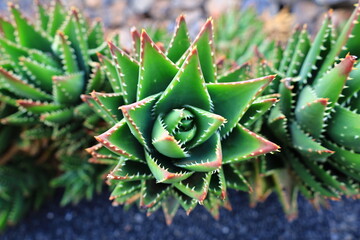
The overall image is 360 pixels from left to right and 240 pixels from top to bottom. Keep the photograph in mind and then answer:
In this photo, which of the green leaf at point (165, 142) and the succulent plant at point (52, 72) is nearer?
the green leaf at point (165, 142)

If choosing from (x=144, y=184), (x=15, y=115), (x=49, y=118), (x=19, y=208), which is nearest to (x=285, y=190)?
(x=144, y=184)

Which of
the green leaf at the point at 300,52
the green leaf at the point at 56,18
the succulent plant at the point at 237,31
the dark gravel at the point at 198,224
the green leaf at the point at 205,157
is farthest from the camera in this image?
the succulent plant at the point at 237,31

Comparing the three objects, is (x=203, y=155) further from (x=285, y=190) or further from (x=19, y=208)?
(x=19, y=208)

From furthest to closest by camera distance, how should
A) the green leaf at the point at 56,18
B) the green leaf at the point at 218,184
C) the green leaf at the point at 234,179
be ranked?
the green leaf at the point at 56,18 < the green leaf at the point at 234,179 < the green leaf at the point at 218,184

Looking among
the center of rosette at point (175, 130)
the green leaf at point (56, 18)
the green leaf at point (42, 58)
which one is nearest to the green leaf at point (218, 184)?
the center of rosette at point (175, 130)

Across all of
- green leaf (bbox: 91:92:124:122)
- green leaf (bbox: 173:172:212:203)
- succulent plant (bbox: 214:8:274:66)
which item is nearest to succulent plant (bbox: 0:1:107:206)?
green leaf (bbox: 91:92:124:122)

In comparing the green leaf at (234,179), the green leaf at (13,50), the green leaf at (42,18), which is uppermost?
the green leaf at (42,18)

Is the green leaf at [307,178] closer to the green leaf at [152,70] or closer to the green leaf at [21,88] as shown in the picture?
the green leaf at [152,70]

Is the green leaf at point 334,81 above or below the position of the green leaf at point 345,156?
above

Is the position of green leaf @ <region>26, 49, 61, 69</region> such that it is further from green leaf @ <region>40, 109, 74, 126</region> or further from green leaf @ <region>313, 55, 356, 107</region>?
green leaf @ <region>313, 55, 356, 107</region>
